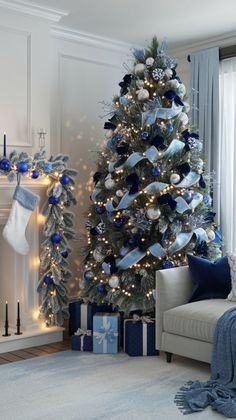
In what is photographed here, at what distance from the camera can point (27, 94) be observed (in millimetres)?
4453

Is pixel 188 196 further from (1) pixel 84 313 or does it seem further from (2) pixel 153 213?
(1) pixel 84 313

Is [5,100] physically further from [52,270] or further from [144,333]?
[144,333]

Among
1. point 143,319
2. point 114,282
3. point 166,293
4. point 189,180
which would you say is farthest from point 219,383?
point 189,180

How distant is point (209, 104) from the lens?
17.0ft

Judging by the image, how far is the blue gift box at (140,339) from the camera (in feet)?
13.4

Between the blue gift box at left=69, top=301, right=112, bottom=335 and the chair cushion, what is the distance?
2.32 feet

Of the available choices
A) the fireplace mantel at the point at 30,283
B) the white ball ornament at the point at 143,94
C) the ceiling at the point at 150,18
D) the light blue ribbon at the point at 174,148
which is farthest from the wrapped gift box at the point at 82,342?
the ceiling at the point at 150,18

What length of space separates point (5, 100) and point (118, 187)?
1.17m

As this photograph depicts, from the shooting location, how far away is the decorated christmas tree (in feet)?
13.8

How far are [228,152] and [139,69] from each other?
1321 millimetres

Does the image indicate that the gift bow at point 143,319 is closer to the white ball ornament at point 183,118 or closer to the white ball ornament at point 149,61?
the white ball ornament at point 183,118

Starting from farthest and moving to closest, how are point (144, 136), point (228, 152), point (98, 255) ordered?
point (228, 152) < point (98, 255) < point (144, 136)

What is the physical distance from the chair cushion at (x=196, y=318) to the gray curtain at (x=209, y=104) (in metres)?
1.55

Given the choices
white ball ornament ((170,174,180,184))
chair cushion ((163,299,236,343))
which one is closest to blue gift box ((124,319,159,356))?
chair cushion ((163,299,236,343))
